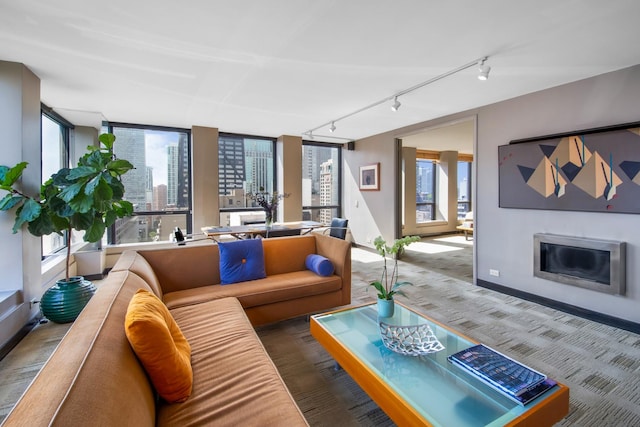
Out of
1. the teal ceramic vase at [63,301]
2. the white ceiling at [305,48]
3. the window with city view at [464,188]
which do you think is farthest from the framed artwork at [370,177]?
the teal ceramic vase at [63,301]

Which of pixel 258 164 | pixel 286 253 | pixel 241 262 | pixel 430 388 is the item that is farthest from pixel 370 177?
pixel 430 388

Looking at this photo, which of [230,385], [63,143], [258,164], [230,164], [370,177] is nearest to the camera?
[230,385]

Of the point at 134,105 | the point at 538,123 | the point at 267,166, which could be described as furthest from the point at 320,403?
the point at 267,166

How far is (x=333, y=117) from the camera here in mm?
4848

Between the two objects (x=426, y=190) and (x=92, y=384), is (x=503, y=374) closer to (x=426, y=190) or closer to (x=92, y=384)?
(x=92, y=384)

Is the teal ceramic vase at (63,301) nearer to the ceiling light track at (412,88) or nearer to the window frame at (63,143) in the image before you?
the window frame at (63,143)

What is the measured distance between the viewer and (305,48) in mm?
2529

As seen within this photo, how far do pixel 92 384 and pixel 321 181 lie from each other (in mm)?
6481

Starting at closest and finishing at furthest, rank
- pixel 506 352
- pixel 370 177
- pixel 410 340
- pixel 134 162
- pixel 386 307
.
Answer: pixel 410 340
pixel 386 307
pixel 506 352
pixel 134 162
pixel 370 177

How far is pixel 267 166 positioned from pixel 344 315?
183 inches

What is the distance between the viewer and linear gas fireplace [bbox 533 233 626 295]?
9.50ft

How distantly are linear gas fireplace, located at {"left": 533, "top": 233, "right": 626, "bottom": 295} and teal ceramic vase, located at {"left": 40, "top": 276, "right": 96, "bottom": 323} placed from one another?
17.0 feet

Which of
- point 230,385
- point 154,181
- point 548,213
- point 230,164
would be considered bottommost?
point 230,385

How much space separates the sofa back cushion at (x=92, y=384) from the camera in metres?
0.77
